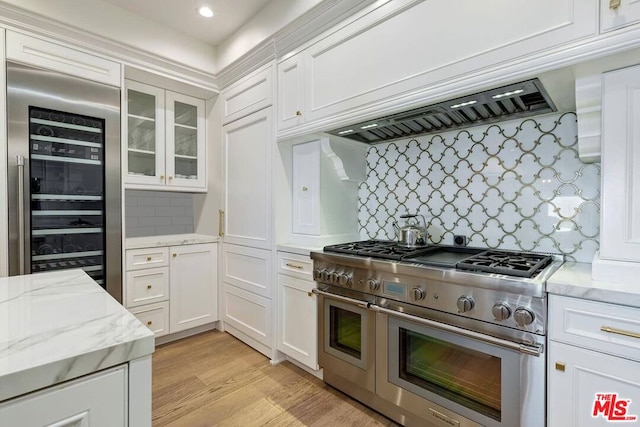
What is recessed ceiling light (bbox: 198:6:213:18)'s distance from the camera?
95.3 inches

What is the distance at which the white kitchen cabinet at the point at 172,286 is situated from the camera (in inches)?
102

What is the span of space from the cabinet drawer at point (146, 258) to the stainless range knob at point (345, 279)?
66.3 inches

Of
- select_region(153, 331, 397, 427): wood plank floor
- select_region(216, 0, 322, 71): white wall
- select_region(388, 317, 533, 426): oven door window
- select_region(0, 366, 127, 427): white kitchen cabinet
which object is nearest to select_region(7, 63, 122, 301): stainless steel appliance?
select_region(153, 331, 397, 427): wood plank floor

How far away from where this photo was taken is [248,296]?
268 centimetres

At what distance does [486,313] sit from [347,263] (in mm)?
753

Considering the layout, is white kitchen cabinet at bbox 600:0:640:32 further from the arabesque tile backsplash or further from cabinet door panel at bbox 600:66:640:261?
the arabesque tile backsplash

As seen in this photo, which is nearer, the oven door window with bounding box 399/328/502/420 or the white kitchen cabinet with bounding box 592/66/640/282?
the white kitchen cabinet with bounding box 592/66/640/282

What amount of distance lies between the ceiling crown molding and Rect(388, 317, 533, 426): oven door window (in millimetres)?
2646

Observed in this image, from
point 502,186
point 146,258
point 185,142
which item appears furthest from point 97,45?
point 502,186

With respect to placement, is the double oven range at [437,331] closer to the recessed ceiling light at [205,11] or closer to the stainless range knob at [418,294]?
the stainless range knob at [418,294]

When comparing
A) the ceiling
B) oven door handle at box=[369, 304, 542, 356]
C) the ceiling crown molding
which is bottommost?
oven door handle at box=[369, 304, 542, 356]

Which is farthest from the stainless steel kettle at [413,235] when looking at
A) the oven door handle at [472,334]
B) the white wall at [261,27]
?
the white wall at [261,27]

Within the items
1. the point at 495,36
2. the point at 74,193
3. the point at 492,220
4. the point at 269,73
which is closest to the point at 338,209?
the point at 492,220

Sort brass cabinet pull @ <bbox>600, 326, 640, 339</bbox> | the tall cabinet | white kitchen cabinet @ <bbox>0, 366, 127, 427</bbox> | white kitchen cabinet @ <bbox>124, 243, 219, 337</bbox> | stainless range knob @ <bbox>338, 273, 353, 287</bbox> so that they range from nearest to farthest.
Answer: white kitchen cabinet @ <bbox>0, 366, 127, 427</bbox>
brass cabinet pull @ <bbox>600, 326, 640, 339</bbox>
stainless range knob @ <bbox>338, 273, 353, 287</bbox>
the tall cabinet
white kitchen cabinet @ <bbox>124, 243, 219, 337</bbox>
